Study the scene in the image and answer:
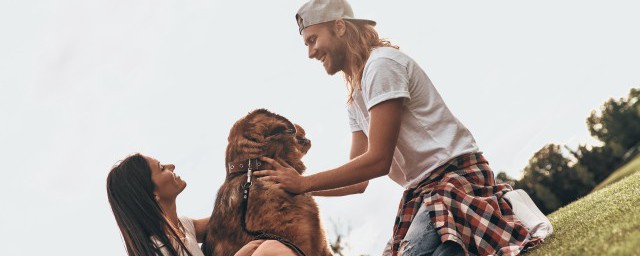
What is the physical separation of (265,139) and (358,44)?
1.12m

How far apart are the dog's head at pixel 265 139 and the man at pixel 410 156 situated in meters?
0.39

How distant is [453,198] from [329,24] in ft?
4.81

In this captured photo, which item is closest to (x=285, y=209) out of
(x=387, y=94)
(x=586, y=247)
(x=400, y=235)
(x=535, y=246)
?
(x=400, y=235)

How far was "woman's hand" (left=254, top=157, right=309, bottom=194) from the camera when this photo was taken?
167 inches

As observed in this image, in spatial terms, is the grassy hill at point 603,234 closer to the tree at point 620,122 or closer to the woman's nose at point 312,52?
the woman's nose at point 312,52

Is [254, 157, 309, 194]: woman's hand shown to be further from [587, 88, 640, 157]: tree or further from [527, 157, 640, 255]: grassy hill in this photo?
[587, 88, 640, 157]: tree

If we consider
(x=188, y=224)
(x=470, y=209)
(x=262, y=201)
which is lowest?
(x=470, y=209)

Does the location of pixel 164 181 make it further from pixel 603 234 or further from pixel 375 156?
pixel 603 234

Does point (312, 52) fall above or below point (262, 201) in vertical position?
above

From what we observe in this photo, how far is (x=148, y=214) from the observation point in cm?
456

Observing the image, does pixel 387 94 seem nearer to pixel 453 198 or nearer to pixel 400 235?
pixel 453 198

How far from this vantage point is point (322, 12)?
165 inches

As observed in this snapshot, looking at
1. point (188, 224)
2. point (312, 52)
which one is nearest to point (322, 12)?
point (312, 52)

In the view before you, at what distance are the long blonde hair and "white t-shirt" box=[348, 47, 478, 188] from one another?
0.51ft
